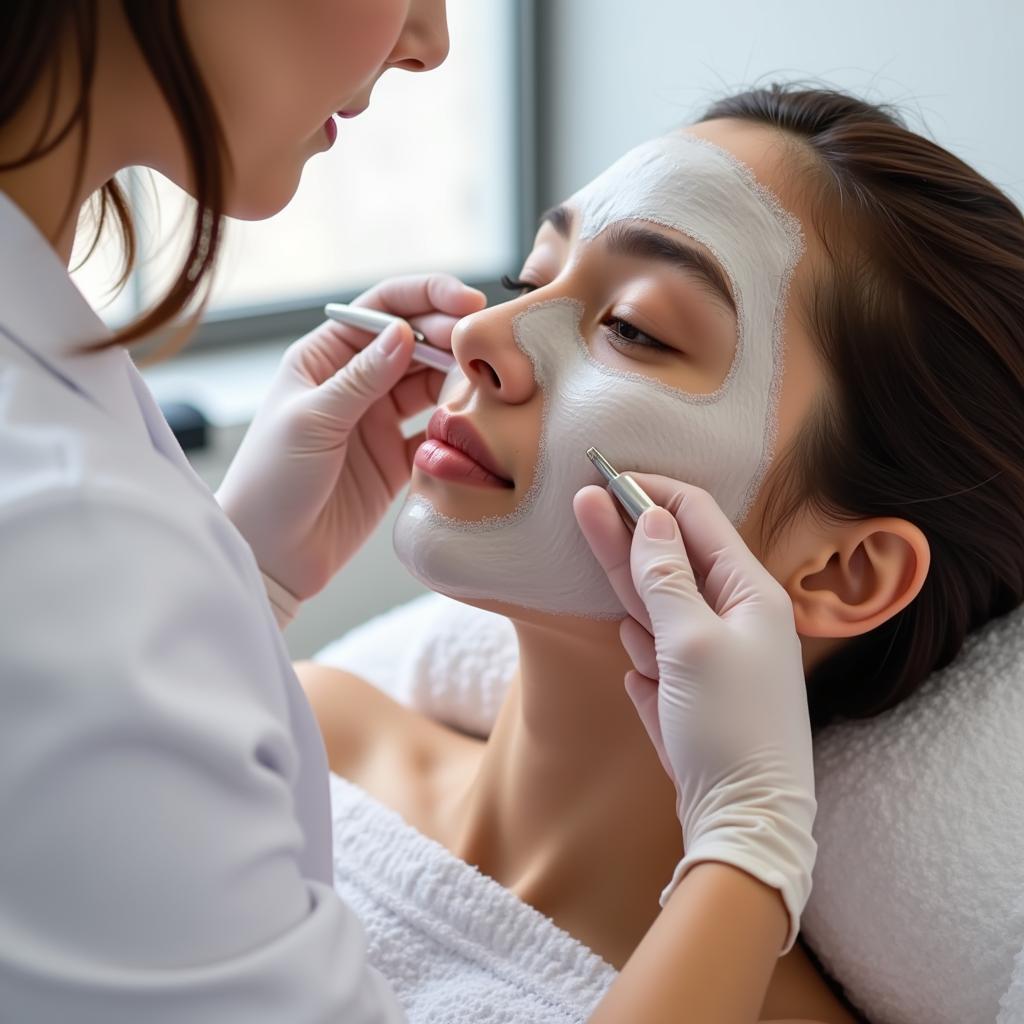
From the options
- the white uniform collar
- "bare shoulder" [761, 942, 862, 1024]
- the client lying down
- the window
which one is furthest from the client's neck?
the window

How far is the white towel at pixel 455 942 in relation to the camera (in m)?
1.03

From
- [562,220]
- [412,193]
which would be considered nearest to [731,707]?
[562,220]

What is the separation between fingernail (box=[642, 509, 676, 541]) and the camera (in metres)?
0.88

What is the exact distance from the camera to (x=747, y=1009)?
0.78 meters

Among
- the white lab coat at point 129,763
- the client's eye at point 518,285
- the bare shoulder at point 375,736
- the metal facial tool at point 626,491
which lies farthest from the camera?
the bare shoulder at point 375,736

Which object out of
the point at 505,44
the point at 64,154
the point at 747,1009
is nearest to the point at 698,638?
the point at 747,1009

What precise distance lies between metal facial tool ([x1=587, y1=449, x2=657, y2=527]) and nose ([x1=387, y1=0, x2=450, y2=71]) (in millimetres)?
314

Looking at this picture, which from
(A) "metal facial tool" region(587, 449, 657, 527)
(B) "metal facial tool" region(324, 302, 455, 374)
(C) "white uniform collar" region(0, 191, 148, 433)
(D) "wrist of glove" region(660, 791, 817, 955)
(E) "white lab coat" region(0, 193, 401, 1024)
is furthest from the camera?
(B) "metal facial tool" region(324, 302, 455, 374)

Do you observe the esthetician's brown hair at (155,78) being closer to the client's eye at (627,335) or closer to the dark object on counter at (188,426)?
the client's eye at (627,335)

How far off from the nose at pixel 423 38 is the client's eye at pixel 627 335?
0.26 metres

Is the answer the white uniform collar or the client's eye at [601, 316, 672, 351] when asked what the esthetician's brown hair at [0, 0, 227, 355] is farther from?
the client's eye at [601, 316, 672, 351]

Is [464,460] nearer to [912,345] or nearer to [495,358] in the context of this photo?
[495,358]

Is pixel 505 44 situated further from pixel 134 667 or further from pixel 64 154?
pixel 134 667

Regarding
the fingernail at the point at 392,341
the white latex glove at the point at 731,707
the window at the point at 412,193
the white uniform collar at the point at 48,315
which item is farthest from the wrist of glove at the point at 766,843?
the window at the point at 412,193
